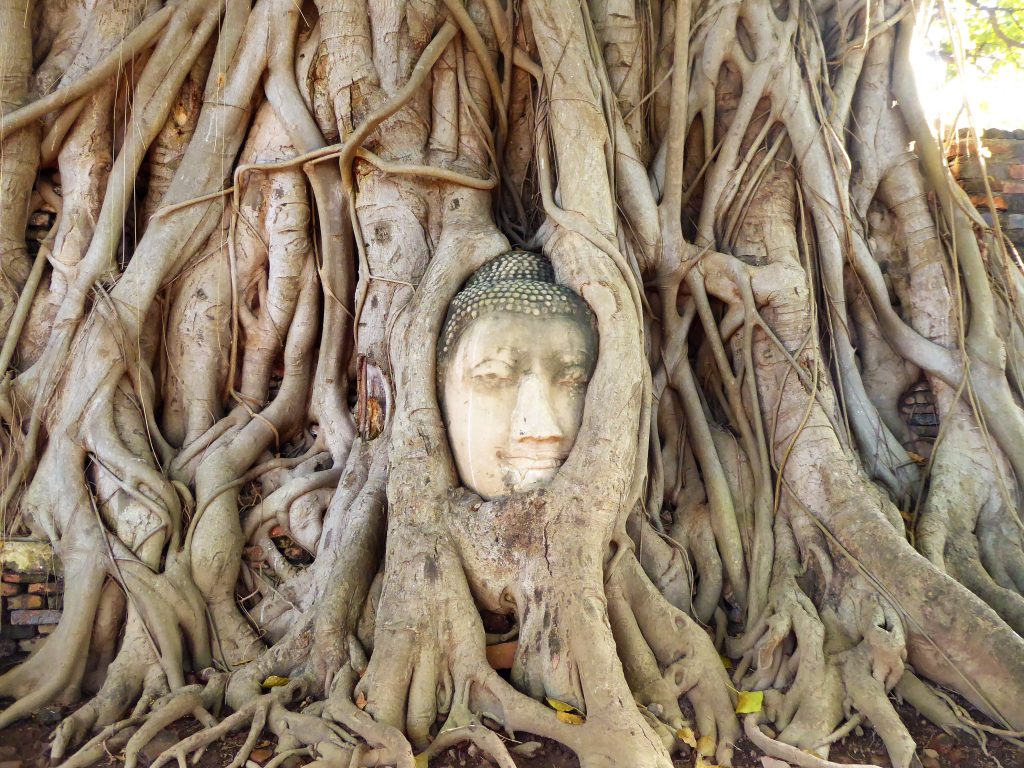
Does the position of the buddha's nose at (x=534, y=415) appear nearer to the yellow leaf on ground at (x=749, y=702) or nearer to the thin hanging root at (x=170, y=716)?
the yellow leaf on ground at (x=749, y=702)

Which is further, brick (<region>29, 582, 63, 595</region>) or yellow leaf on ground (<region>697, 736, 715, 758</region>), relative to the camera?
brick (<region>29, 582, 63, 595</region>)

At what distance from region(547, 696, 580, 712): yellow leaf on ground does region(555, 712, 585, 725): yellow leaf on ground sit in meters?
0.02

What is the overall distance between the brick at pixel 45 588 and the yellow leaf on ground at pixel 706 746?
234 cm

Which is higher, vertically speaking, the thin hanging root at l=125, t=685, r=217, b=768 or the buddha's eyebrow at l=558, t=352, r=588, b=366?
the buddha's eyebrow at l=558, t=352, r=588, b=366

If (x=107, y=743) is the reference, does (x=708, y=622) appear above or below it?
above

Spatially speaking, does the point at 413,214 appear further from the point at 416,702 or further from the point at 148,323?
the point at 416,702

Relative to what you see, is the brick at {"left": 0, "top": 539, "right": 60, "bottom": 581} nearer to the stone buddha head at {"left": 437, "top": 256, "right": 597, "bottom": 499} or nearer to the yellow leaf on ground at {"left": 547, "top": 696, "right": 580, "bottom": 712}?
the stone buddha head at {"left": 437, "top": 256, "right": 597, "bottom": 499}

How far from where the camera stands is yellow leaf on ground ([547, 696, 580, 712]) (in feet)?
6.64

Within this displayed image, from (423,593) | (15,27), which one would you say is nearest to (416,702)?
(423,593)

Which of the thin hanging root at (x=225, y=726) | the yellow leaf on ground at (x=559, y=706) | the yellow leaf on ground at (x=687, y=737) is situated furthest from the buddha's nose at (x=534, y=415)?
the thin hanging root at (x=225, y=726)

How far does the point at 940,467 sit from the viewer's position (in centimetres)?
271

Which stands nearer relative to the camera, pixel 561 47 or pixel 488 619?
pixel 488 619

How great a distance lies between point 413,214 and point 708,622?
1.92 m

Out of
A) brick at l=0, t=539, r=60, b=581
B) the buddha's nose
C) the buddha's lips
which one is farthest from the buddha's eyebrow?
brick at l=0, t=539, r=60, b=581
